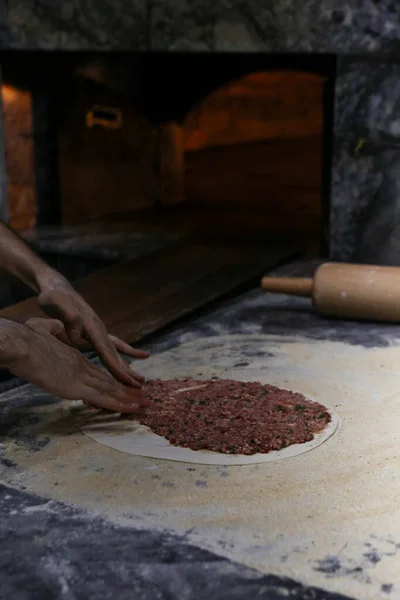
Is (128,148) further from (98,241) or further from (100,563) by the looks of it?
(100,563)

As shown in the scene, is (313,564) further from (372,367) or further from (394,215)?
(394,215)

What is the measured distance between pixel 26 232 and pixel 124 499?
3640 millimetres

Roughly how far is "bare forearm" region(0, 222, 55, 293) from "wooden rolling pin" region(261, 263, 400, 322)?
117 centimetres

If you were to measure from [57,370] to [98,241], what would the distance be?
115 inches

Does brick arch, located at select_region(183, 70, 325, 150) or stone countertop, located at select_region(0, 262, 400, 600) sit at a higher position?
brick arch, located at select_region(183, 70, 325, 150)

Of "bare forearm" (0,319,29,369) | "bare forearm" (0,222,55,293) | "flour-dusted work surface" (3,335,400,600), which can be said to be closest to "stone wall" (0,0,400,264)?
"flour-dusted work surface" (3,335,400,600)

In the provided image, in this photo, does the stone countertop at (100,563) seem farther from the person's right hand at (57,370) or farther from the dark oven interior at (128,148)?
the dark oven interior at (128,148)

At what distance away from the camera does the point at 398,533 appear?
156 centimetres

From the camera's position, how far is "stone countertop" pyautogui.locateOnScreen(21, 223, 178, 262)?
14.9 ft

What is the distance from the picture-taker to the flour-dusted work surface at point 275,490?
1482 mm

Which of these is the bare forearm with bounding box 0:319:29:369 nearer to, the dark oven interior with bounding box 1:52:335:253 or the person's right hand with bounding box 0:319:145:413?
the person's right hand with bounding box 0:319:145:413

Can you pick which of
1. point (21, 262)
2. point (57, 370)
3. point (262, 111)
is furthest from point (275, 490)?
point (262, 111)

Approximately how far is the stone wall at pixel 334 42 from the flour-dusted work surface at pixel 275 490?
1553 mm

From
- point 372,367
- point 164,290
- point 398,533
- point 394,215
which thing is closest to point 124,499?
point 398,533
